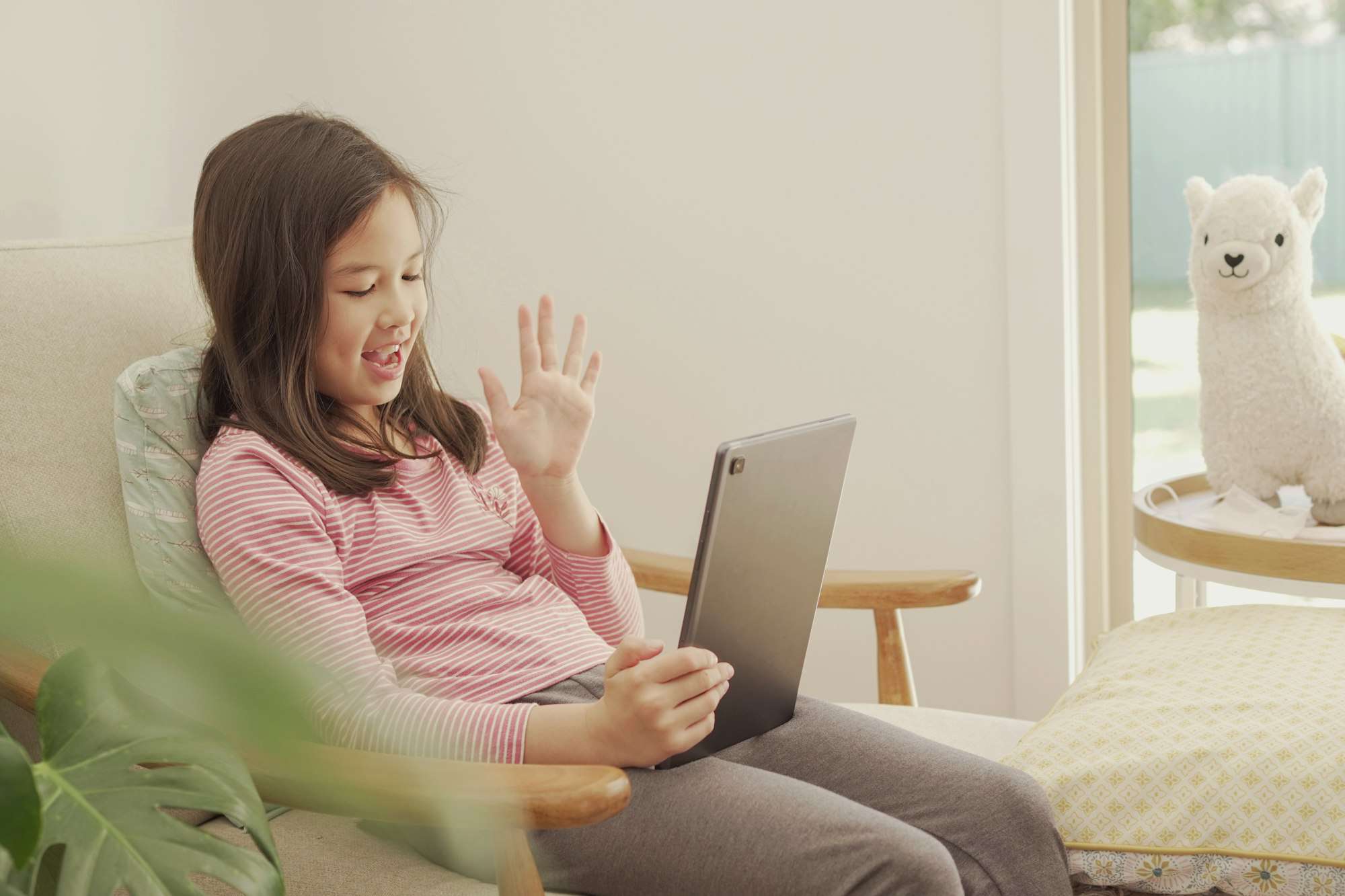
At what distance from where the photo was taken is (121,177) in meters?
1.67

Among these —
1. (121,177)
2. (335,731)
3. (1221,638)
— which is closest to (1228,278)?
(1221,638)

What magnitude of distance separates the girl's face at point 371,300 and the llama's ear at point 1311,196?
98cm

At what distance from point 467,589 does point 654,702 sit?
30 cm

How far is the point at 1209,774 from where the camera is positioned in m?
1.01

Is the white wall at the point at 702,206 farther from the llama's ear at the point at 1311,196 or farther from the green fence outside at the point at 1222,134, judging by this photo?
the llama's ear at the point at 1311,196

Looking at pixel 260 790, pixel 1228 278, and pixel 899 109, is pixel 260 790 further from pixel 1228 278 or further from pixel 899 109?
pixel 899 109

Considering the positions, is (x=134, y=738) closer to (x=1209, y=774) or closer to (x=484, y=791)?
(x=484, y=791)

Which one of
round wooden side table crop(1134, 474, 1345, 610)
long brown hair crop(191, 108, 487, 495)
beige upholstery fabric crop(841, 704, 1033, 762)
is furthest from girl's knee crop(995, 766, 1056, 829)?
long brown hair crop(191, 108, 487, 495)

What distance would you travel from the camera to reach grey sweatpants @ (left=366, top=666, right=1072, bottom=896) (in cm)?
90

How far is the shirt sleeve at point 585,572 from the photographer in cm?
120

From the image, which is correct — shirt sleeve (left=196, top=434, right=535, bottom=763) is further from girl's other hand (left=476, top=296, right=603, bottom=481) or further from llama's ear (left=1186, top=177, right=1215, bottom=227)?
llama's ear (left=1186, top=177, right=1215, bottom=227)

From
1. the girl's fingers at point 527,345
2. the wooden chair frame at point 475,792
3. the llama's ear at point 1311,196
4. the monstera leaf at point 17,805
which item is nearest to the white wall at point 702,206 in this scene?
the llama's ear at point 1311,196

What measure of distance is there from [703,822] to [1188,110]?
1324 mm

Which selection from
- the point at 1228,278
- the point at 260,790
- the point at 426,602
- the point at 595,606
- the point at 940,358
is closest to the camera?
the point at 260,790
